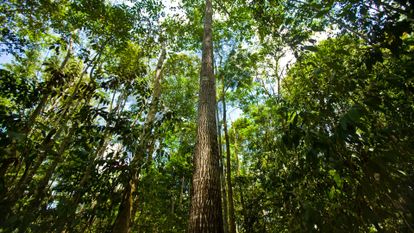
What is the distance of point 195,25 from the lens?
10078 millimetres

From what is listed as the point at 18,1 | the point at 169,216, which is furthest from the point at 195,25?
the point at 169,216

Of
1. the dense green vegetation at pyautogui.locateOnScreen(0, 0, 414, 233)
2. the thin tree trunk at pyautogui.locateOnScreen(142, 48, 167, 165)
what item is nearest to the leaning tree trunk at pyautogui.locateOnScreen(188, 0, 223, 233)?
the dense green vegetation at pyautogui.locateOnScreen(0, 0, 414, 233)

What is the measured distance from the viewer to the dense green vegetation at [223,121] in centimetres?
191

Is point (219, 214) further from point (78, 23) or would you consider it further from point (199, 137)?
point (78, 23)

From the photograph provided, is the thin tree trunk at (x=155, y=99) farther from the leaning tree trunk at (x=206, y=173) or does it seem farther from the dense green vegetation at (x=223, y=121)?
the leaning tree trunk at (x=206, y=173)

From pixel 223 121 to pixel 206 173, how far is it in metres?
6.19

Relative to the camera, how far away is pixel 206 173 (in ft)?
7.97

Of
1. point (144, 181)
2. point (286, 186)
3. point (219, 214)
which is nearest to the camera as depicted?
point (219, 214)

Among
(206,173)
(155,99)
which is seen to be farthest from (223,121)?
(206,173)

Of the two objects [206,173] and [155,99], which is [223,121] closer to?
[155,99]

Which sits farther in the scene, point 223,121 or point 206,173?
point 223,121

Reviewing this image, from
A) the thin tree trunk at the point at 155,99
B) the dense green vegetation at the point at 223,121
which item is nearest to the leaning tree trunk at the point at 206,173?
the dense green vegetation at the point at 223,121

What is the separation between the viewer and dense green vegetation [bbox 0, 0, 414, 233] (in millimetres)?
1914

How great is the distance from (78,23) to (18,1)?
2.19 meters
